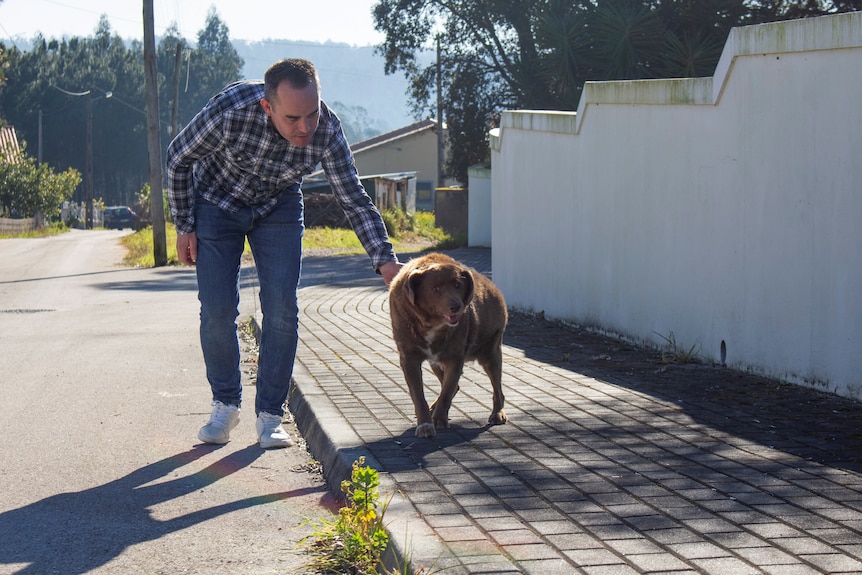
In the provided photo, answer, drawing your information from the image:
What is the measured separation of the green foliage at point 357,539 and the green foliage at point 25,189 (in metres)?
57.0

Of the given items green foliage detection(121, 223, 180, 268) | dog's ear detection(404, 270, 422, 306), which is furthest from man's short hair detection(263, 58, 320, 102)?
green foliage detection(121, 223, 180, 268)

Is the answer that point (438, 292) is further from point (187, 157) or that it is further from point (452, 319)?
point (187, 157)

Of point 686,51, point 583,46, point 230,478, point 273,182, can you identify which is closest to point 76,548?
point 230,478

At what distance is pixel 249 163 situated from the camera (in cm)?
547

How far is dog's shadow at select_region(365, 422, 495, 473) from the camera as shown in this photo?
4945 millimetres

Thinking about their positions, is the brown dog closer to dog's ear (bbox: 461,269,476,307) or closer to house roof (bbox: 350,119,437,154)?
dog's ear (bbox: 461,269,476,307)

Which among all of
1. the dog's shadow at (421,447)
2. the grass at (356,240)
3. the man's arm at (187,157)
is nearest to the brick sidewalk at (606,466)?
the dog's shadow at (421,447)

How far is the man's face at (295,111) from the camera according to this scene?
16.6ft

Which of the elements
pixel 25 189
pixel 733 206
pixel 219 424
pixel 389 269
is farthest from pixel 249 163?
pixel 25 189

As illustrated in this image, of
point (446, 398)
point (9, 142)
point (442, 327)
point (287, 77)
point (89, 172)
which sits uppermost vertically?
point (9, 142)

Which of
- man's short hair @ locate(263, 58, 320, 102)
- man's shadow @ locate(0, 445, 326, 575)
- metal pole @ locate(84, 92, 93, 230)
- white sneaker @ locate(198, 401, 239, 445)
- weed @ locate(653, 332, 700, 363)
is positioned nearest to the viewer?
man's shadow @ locate(0, 445, 326, 575)

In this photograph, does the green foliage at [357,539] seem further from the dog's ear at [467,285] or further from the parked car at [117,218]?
the parked car at [117,218]

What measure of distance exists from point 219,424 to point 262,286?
765 mm

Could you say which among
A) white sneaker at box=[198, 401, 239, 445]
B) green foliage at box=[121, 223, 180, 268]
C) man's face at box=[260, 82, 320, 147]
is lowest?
green foliage at box=[121, 223, 180, 268]
